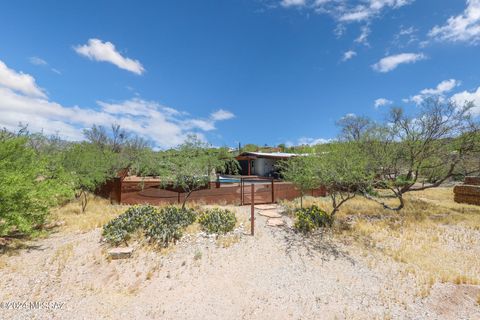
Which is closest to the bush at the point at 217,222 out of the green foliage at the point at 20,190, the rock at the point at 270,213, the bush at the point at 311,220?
the rock at the point at 270,213

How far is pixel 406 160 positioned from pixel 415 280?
296 inches

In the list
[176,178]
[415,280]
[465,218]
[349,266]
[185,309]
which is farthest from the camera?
[465,218]

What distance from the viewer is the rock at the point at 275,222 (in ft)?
28.6

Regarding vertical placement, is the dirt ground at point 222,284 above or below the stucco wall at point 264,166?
below

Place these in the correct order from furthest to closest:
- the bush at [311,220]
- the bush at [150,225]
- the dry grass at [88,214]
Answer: the dry grass at [88,214] < the bush at [311,220] < the bush at [150,225]

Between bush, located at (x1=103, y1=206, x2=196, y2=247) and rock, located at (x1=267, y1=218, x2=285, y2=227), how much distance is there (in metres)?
2.88

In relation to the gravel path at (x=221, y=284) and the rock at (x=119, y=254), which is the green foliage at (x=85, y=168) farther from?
the rock at (x=119, y=254)

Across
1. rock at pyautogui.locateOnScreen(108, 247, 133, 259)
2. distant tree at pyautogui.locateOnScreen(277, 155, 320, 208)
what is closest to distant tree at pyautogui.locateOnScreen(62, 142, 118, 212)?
rock at pyautogui.locateOnScreen(108, 247, 133, 259)

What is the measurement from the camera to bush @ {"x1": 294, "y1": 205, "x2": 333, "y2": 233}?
825 centimetres

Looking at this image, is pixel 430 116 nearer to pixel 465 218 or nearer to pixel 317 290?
pixel 465 218

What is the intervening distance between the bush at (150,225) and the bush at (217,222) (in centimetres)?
57

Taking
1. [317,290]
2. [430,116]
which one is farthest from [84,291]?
[430,116]

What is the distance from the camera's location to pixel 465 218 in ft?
34.0

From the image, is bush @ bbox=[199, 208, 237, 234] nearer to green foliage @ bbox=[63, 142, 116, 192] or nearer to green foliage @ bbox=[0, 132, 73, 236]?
green foliage @ bbox=[0, 132, 73, 236]
